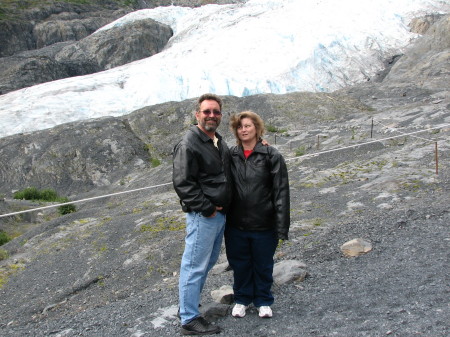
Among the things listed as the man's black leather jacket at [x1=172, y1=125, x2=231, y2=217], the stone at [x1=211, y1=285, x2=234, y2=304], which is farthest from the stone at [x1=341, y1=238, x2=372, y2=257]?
the man's black leather jacket at [x1=172, y1=125, x2=231, y2=217]

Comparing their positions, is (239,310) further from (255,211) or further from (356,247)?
(356,247)

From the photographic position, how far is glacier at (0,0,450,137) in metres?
28.8

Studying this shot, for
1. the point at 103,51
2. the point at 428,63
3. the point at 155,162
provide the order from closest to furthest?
1. the point at 155,162
2. the point at 428,63
3. the point at 103,51

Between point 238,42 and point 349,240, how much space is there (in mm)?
30379

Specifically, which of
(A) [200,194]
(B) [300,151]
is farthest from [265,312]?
(B) [300,151]

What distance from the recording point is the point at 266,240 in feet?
13.3

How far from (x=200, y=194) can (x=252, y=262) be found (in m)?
0.87

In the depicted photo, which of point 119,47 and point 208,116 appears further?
point 119,47

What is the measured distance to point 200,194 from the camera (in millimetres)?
3795

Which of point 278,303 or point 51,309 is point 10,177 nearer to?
point 51,309

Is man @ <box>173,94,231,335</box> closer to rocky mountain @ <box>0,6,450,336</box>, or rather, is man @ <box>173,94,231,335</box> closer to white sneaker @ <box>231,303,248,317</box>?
white sneaker @ <box>231,303,248,317</box>

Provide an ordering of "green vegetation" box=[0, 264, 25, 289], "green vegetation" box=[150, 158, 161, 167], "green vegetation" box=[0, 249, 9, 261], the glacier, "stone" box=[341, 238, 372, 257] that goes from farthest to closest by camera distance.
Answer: the glacier → "green vegetation" box=[150, 158, 161, 167] → "green vegetation" box=[0, 249, 9, 261] → "green vegetation" box=[0, 264, 25, 289] → "stone" box=[341, 238, 372, 257]

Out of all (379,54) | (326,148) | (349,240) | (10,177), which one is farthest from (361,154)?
(379,54)

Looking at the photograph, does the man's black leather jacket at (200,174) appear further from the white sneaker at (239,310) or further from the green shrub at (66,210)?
the green shrub at (66,210)
